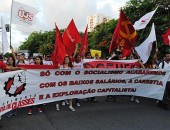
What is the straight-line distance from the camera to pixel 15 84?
7.62 m

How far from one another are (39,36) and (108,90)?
85.0m

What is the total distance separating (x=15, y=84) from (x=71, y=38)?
3892 mm

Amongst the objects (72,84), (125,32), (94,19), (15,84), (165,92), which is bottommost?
Result: (165,92)

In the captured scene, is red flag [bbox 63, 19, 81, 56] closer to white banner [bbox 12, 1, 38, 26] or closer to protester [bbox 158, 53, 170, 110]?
white banner [bbox 12, 1, 38, 26]

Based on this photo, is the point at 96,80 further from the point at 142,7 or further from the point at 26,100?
the point at 142,7

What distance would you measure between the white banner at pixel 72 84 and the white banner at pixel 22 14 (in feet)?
7.91

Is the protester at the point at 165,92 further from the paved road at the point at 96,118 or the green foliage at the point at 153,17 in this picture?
the green foliage at the point at 153,17

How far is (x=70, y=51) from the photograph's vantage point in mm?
10797

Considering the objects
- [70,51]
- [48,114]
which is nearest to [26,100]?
[48,114]

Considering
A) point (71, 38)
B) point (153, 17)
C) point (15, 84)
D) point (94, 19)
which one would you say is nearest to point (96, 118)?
point (15, 84)

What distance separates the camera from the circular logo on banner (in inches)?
289

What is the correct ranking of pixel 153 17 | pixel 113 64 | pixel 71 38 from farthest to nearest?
pixel 153 17 → pixel 71 38 → pixel 113 64

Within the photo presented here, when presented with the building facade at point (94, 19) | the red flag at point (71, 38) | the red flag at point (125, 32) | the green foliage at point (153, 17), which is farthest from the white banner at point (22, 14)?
the building facade at point (94, 19)

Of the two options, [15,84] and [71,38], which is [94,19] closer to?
[71,38]
